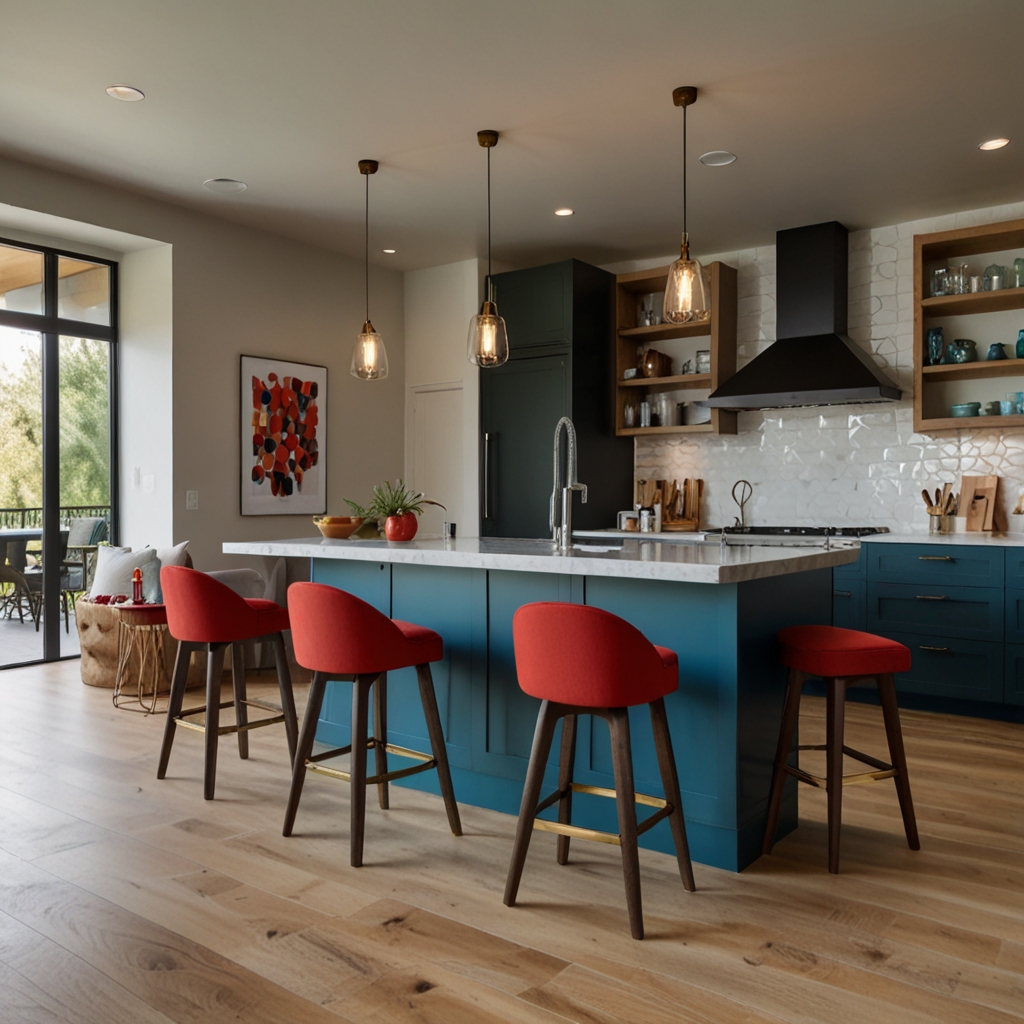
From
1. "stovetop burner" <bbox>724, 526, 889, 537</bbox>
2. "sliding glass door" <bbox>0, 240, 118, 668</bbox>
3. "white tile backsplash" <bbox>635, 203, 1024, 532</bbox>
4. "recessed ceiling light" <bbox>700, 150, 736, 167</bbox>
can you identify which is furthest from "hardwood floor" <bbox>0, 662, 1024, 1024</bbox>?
"recessed ceiling light" <bbox>700, 150, 736, 167</bbox>

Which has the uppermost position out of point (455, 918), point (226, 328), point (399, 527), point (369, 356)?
point (226, 328)

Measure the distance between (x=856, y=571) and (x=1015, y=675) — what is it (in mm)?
902

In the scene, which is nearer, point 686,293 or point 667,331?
point 686,293

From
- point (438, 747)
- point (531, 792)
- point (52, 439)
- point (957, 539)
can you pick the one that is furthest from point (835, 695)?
point (52, 439)

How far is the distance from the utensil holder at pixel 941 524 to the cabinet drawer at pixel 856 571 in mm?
584

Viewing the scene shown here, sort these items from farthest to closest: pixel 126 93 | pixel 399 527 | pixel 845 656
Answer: pixel 126 93
pixel 399 527
pixel 845 656

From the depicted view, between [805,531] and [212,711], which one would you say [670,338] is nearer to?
[805,531]

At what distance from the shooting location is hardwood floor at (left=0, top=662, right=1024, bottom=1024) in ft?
6.14

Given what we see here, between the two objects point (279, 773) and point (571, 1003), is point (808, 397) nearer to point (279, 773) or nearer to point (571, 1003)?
point (279, 773)

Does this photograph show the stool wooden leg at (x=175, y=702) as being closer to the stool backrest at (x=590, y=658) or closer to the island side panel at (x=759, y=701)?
the stool backrest at (x=590, y=658)

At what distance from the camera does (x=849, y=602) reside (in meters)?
4.86

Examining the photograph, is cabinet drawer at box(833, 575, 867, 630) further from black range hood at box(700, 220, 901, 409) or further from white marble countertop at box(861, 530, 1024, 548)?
black range hood at box(700, 220, 901, 409)

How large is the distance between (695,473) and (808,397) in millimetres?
1191

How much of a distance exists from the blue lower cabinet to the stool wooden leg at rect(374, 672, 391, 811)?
3.16 m
